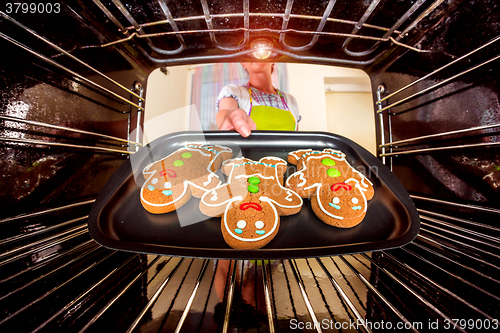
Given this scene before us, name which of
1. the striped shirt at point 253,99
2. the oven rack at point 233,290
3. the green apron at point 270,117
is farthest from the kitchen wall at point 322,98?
the oven rack at point 233,290

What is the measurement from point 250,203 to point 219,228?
0.11 m

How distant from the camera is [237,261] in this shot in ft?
1.59

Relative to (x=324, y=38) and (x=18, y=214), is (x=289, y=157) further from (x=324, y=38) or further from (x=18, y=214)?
(x=18, y=214)

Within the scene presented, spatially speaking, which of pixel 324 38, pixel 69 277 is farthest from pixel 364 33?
pixel 69 277

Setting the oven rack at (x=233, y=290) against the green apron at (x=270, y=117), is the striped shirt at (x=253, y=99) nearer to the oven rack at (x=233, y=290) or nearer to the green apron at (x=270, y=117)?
the green apron at (x=270, y=117)

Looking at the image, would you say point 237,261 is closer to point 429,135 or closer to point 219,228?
point 219,228

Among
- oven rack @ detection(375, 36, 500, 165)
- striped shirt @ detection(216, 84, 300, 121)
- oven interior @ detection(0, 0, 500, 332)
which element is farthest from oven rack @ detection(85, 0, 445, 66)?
striped shirt @ detection(216, 84, 300, 121)

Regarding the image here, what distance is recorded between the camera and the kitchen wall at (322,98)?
2.74m

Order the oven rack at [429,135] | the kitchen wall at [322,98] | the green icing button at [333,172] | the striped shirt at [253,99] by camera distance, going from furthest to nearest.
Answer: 1. the kitchen wall at [322,98]
2. the striped shirt at [253,99]
3. the green icing button at [333,172]
4. the oven rack at [429,135]

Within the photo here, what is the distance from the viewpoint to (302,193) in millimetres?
664

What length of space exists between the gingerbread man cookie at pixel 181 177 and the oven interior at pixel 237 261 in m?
0.14

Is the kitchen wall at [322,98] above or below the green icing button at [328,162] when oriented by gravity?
above

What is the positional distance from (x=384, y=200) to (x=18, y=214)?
96 cm

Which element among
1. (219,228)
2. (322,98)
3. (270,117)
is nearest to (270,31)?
(219,228)
